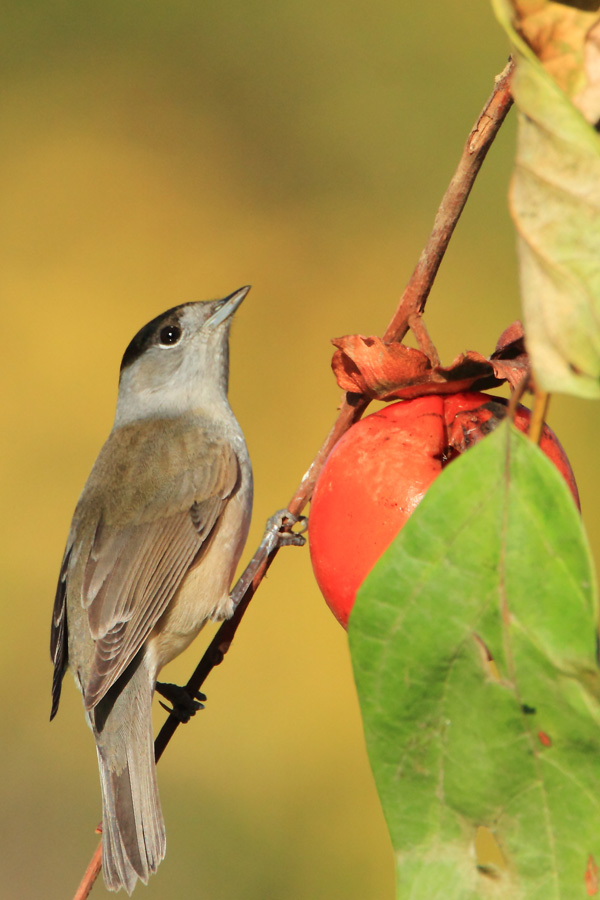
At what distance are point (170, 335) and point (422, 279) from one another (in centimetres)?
241

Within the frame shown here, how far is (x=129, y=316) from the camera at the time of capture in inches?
210

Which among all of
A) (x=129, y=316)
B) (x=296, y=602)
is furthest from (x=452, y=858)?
(x=129, y=316)

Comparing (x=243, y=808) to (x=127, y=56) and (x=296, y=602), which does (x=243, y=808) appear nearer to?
(x=296, y=602)

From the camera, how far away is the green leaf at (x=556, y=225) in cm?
95

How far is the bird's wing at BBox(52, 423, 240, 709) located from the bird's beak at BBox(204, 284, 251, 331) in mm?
529

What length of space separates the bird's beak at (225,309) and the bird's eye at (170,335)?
5.4 inches

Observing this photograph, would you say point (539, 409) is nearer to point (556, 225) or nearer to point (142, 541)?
point (556, 225)

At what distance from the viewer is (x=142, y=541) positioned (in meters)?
3.35

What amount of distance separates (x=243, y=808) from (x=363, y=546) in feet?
10.9

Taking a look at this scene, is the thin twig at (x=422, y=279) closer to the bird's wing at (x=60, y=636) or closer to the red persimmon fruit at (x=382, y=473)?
the red persimmon fruit at (x=382, y=473)

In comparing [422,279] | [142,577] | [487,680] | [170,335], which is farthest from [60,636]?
[487,680]

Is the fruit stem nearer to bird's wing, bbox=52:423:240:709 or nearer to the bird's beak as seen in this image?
bird's wing, bbox=52:423:240:709

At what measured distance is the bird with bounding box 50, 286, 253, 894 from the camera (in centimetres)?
306

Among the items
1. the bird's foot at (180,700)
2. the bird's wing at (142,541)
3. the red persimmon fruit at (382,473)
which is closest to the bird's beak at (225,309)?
the bird's wing at (142,541)
